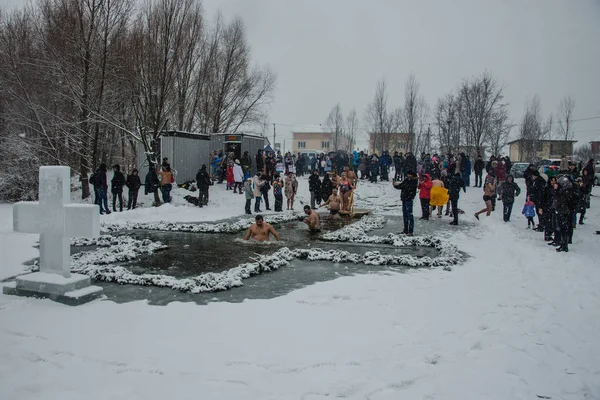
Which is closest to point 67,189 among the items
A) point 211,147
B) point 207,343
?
point 207,343

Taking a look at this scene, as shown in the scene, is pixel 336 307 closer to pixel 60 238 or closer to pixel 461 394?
pixel 461 394

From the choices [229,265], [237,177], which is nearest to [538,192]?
[229,265]

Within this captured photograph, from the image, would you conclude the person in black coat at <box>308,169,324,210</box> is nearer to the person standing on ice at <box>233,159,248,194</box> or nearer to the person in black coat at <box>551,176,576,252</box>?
the person standing on ice at <box>233,159,248,194</box>

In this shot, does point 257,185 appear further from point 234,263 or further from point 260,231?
point 234,263

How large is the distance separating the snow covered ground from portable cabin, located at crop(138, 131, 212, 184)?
19318mm

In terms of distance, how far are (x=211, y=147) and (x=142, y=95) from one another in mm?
6968

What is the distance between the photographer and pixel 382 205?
80.1ft

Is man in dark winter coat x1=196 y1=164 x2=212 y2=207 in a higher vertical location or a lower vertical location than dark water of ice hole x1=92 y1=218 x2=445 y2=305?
higher

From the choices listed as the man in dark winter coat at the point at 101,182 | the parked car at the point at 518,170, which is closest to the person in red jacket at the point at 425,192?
the man in dark winter coat at the point at 101,182

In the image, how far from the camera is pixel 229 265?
10.9 m

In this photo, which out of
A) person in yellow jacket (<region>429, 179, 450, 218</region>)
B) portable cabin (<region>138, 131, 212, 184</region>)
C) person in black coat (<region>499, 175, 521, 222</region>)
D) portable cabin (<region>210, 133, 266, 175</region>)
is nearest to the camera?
person in black coat (<region>499, 175, 521, 222</region>)

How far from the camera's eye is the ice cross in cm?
764

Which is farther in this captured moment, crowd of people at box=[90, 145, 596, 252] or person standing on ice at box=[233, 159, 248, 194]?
person standing on ice at box=[233, 159, 248, 194]

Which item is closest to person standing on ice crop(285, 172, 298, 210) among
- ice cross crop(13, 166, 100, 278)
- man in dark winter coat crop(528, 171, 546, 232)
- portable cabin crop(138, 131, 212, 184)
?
portable cabin crop(138, 131, 212, 184)
